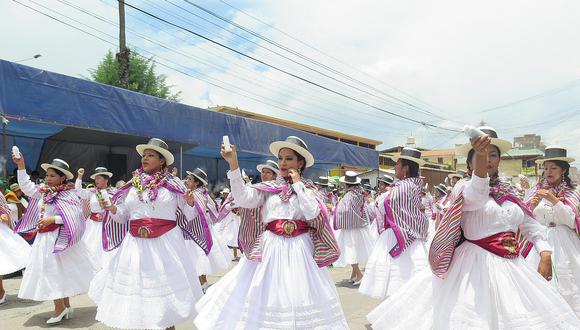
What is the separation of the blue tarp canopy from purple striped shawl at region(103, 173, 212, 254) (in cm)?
536

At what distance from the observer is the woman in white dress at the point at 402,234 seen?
6648 mm

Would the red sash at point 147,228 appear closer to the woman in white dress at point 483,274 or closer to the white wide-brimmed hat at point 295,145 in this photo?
the white wide-brimmed hat at point 295,145

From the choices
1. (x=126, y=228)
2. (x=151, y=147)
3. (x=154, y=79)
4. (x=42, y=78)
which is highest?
(x=154, y=79)

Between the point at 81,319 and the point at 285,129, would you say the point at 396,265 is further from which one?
the point at 285,129

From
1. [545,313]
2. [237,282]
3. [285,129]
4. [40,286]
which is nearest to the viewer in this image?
[545,313]

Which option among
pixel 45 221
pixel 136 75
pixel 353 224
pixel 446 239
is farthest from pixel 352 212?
pixel 136 75

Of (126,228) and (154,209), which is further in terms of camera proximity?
(126,228)

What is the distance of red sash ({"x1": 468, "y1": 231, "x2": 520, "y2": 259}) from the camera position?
3729mm

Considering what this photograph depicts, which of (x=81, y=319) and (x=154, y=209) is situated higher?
(x=154, y=209)

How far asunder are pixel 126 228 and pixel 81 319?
1.88 m

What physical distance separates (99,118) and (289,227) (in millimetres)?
8440

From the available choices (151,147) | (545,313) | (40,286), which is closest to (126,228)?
(151,147)

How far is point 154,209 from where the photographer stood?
17.5 feet

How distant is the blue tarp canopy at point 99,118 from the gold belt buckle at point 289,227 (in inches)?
301
